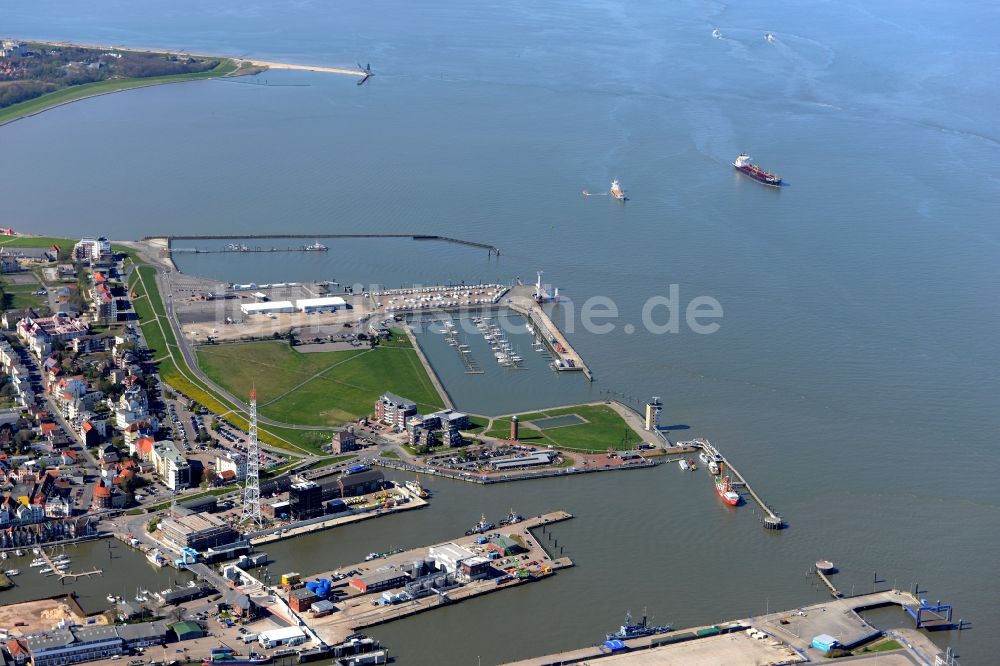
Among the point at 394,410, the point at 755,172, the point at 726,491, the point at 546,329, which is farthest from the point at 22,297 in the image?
the point at 755,172

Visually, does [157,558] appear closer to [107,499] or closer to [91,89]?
[107,499]

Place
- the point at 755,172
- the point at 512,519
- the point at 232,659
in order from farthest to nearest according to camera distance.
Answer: the point at 755,172
the point at 512,519
the point at 232,659

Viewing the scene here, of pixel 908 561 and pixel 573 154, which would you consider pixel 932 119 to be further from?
pixel 908 561

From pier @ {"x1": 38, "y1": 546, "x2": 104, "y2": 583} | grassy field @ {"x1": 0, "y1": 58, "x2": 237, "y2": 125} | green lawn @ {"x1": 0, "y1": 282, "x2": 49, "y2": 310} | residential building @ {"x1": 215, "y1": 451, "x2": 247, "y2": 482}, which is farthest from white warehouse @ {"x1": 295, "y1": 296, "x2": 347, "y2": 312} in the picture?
grassy field @ {"x1": 0, "y1": 58, "x2": 237, "y2": 125}

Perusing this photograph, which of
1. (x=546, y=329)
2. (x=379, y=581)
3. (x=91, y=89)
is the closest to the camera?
(x=379, y=581)

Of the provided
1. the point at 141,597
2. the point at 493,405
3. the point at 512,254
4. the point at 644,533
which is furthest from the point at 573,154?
the point at 141,597

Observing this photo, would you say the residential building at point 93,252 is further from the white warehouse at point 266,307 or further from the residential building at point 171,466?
the residential building at point 171,466

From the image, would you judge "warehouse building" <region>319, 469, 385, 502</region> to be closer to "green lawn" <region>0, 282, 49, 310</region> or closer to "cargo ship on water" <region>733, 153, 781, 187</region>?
"green lawn" <region>0, 282, 49, 310</region>
